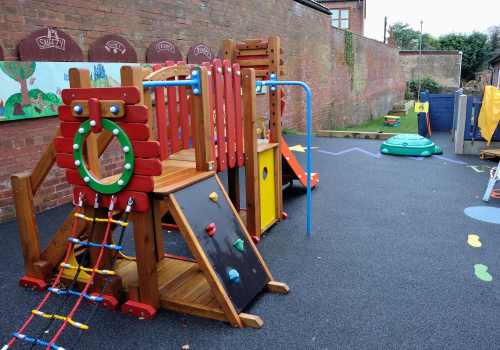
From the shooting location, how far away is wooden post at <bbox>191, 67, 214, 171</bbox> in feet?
11.5

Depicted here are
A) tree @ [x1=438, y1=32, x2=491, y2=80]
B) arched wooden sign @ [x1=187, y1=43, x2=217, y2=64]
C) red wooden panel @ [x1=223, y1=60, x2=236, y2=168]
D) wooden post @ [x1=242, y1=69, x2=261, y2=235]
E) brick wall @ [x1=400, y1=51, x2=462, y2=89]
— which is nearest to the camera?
red wooden panel @ [x1=223, y1=60, x2=236, y2=168]

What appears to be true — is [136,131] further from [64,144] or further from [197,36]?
[197,36]

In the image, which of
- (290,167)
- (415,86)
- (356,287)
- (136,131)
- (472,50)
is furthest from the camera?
(472,50)

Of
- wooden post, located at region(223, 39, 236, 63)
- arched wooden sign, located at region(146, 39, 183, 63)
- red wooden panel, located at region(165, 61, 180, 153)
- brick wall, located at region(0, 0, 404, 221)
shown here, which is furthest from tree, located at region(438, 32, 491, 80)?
red wooden panel, located at region(165, 61, 180, 153)

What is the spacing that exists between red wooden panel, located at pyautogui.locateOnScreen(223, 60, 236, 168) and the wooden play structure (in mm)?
11

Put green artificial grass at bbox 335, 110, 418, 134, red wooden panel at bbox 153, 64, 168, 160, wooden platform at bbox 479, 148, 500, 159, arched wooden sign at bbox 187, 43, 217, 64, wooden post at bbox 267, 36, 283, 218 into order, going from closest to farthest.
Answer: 1. red wooden panel at bbox 153, 64, 168, 160
2. wooden post at bbox 267, 36, 283, 218
3. wooden platform at bbox 479, 148, 500, 159
4. arched wooden sign at bbox 187, 43, 217, 64
5. green artificial grass at bbox 335, 110, 418, 134

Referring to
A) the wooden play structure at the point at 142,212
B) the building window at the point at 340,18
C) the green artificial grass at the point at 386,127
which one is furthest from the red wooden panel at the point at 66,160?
the building window at the point at 340,18

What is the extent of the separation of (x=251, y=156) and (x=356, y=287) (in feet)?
5.43

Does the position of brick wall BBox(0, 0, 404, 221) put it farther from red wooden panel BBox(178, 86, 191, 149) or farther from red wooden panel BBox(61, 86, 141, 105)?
red wooden panel BBox(61, 86, 141, 105)

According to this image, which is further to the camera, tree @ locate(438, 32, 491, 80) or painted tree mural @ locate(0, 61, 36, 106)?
tree @ locate(438, 32, 491, 80)

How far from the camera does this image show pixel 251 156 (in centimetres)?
455

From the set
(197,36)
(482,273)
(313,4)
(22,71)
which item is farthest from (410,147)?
(313,4)

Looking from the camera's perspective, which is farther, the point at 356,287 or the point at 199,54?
the point at 199,54

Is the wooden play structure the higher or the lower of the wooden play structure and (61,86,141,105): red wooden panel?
the lower
